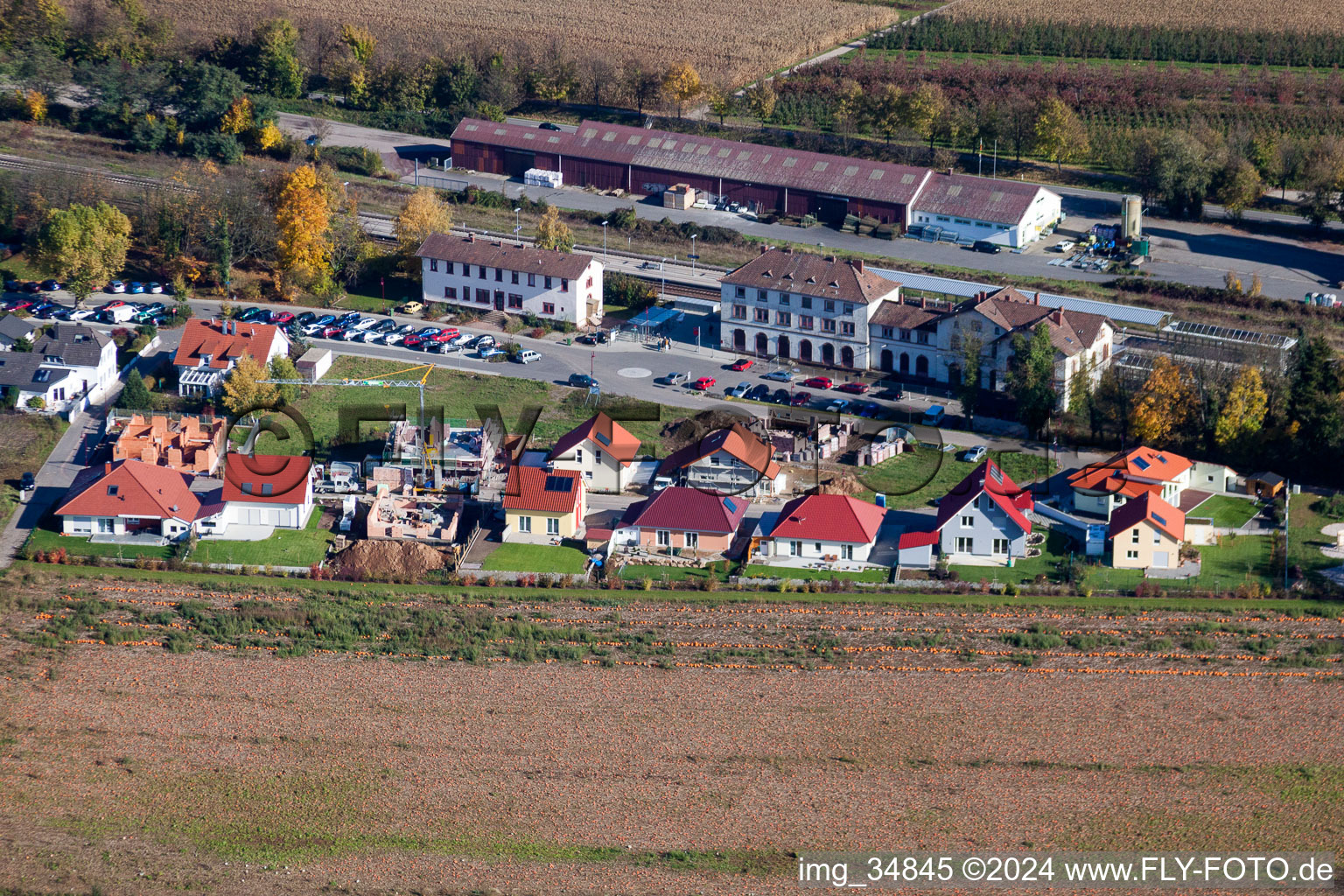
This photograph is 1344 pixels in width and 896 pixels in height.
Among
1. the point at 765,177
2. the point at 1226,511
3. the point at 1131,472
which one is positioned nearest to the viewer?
the point at 1226,511

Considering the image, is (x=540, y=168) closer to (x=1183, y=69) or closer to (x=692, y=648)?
(x=1183, y=69)

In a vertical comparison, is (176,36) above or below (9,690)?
above

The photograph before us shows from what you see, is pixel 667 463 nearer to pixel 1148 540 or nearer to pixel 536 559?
pixel 536 559

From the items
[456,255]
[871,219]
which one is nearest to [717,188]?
[871,219]

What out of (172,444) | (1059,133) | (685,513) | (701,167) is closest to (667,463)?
(685,513)

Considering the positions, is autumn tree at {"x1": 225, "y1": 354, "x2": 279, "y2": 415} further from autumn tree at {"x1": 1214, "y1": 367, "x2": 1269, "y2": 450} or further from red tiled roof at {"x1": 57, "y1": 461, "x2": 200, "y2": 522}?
autumn tree at {"x1": 1214, "y1": 367, "x2": 1269, "y2": 450}

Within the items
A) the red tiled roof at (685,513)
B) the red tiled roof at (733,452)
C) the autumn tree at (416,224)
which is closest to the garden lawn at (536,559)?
the red tiled roof at (685,513)
